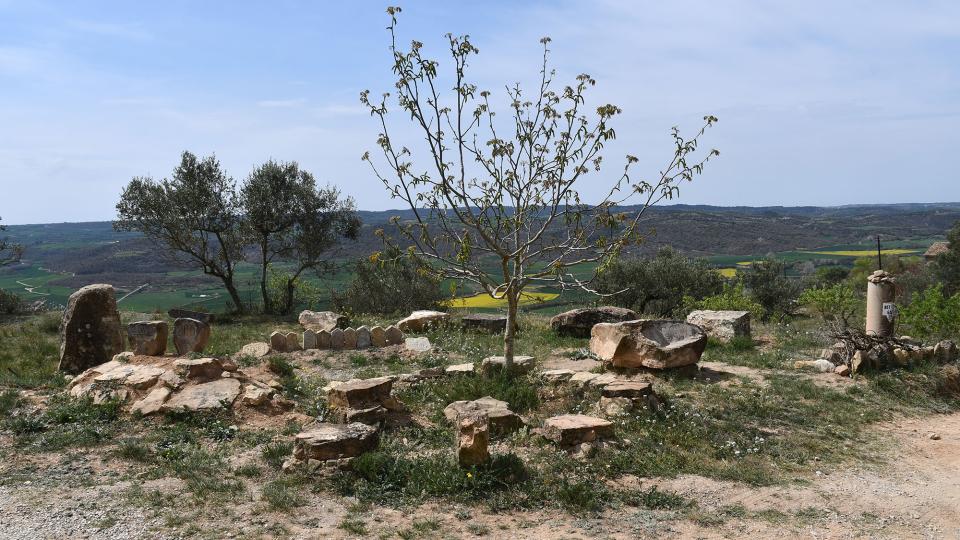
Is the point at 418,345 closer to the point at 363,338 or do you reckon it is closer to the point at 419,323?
the point at 363,338

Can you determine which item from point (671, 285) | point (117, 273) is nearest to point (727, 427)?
point (671, 285)

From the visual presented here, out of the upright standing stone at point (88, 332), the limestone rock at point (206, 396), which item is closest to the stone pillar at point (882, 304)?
the limestone rock at point (206, 396)

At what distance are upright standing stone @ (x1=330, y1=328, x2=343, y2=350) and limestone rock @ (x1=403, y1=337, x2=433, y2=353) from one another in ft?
4.66

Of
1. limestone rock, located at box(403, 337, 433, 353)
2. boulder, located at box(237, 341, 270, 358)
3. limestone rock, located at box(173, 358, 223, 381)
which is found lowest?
limestone rock, located at box(403, 337, 433, 353)

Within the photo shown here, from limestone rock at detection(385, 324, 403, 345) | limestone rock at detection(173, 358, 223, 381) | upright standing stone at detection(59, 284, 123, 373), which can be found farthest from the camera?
limestone rock at detection(385, 324, 403, 345)

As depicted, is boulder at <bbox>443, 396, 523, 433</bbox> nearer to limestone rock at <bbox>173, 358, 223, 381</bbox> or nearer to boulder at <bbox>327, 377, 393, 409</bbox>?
boulder at <bbox>327, 377, 393, 409</bbox>

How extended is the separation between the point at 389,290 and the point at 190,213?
27.6 feet

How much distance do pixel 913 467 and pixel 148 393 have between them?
1083 cm

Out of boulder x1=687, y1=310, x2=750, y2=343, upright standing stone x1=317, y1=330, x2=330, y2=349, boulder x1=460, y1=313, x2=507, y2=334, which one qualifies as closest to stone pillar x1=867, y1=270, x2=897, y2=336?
boulder x1=687, y1=310, x2=750, y2=343

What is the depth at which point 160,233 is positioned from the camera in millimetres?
27344

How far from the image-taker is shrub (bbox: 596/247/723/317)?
2945 cm

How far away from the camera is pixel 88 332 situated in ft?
46.1

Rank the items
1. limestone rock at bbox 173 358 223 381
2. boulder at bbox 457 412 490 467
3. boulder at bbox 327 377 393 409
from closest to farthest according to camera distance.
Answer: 1. boulder at bbox 457 412 490 467
2. boulder at bbox 327 377 393 409
3. limestone rock at bbox 173 358 223 381

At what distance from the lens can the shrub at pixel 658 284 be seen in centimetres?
2945
